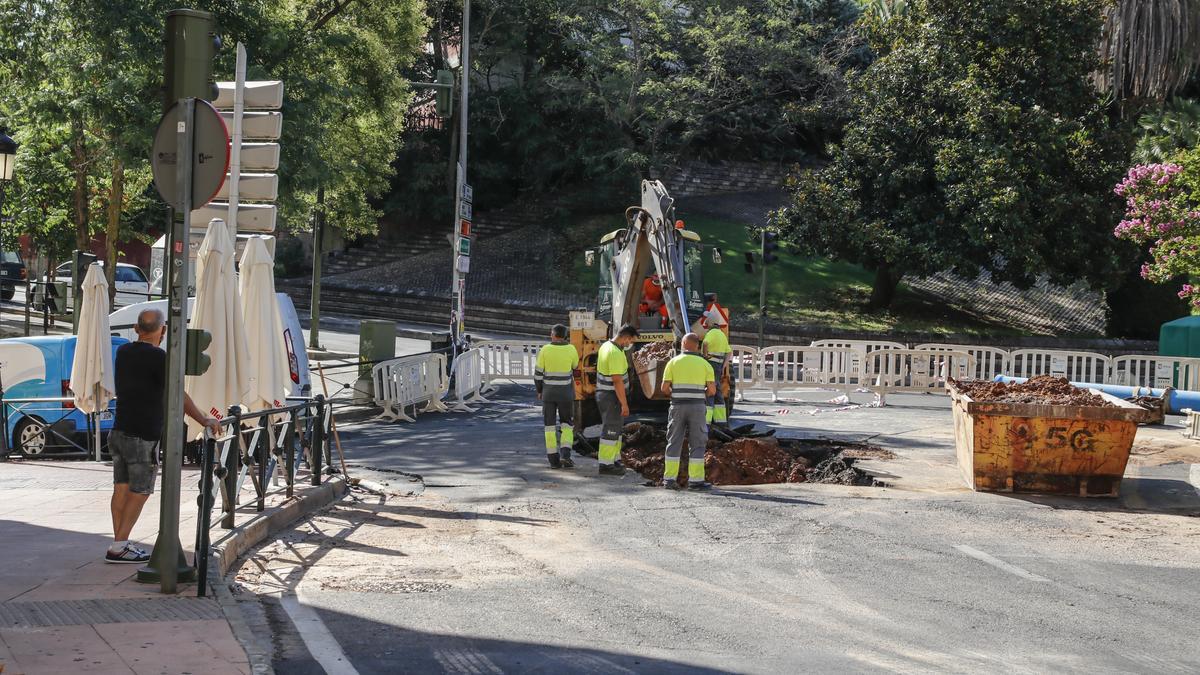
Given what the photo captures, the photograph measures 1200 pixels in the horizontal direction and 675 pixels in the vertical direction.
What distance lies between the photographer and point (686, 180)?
4862 centimetres

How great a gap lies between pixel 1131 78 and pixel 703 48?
16942 millimetres

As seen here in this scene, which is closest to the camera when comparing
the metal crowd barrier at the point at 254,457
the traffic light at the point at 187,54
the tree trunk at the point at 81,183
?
the traffic light at the point at 187,54

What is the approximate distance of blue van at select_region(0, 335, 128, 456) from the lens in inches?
567

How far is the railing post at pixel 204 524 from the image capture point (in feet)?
23.4

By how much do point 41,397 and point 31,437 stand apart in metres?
0.49

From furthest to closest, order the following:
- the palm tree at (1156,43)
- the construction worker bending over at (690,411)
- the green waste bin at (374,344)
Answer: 1. the palm tree at (1156,43)
2. the green waste bin at (374,344)
3. the construction worker bending over at (690,411)

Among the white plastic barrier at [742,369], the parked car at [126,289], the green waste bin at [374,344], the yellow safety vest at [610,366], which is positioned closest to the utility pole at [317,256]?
the parked car at [126,289]

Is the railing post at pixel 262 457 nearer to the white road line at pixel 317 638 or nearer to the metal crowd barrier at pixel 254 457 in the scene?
the metal crowd barrier at pixel 254 457

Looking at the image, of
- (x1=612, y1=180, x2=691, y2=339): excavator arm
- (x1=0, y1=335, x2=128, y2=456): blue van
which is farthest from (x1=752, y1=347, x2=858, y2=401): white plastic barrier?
(x1=0, y1=335, x2=128, y2=456): blue van

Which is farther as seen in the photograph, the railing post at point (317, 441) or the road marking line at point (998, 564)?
the railing post at point (317, 441)

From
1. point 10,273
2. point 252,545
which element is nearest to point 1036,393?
point 252,545

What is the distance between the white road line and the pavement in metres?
0.37

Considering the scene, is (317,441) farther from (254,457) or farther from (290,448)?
(254,457)

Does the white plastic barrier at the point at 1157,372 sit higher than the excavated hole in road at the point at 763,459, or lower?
higher
